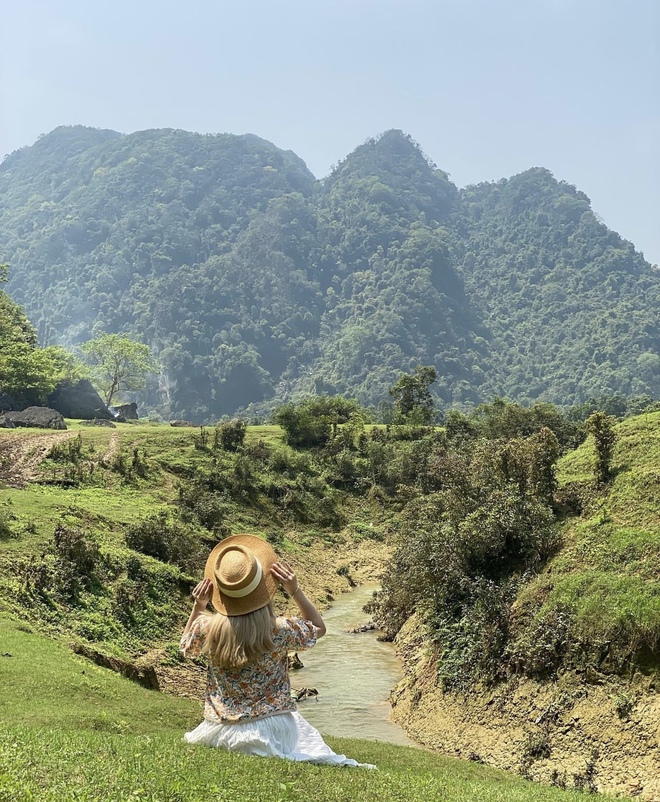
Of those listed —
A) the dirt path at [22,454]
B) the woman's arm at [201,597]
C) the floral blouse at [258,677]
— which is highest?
the woman's arm at [201,597]

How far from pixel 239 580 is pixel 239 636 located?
0.57 meters

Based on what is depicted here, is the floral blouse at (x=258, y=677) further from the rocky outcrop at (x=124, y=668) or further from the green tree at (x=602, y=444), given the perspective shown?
the green tree at (x=602, y=444)

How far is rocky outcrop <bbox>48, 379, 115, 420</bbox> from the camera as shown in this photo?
56969 millimetres

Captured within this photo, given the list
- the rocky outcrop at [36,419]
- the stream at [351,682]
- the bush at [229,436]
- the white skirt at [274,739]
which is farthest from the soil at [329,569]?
the rocky outcrop at [36,419]

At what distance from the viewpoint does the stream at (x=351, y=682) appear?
15547 millimetres

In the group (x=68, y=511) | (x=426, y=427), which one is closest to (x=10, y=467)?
(x=68, y=511)

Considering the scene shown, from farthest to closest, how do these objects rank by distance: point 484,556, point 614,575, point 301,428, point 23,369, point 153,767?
point 301,428 < point 23,369 < point 484,556 < point 614,575 < point 153,767

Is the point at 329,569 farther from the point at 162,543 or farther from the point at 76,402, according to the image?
the point at 76,402

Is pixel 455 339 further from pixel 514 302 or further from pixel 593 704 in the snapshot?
pixel 593 704

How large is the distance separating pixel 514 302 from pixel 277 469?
529 feet

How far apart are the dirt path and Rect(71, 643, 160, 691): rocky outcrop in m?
14.6

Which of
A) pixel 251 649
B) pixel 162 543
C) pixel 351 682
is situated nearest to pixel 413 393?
pixel 162 543

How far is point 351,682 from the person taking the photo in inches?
747

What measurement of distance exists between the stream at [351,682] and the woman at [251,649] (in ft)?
27.7
